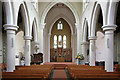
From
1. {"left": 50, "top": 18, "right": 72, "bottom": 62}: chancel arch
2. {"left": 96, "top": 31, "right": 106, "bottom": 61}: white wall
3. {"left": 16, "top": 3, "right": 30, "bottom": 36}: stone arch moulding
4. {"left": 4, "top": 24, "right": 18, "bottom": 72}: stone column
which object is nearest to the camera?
{"left": 4, "top": 24, "right": 18, "bottom": 72}: stone column

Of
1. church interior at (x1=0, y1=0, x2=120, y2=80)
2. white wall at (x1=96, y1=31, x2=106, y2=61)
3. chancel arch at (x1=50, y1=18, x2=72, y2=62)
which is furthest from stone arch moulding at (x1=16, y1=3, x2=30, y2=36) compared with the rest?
chancel arch at (x1=50, y1=18, x2=72, y2=62)

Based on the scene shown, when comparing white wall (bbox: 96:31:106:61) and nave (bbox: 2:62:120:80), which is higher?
white wall (bbox: 96:31:106:61)

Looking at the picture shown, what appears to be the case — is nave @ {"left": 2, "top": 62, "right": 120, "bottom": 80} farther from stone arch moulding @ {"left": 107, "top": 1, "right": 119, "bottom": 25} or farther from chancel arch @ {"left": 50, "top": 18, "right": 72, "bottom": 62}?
chancel arch @ {"left": 50, "top": 18, "right": 72, "bottom": 62}

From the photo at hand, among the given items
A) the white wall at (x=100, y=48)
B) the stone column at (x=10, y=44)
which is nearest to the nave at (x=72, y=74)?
the stone column at (x=10, y=44)

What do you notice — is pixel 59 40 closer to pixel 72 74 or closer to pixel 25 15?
pixel 25 15

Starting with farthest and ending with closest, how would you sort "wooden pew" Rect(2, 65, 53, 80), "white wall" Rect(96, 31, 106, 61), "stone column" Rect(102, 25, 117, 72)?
"white wall" Rect(96, 31, 106, 61) → "stone column" Rect(102, 25, 117, 72) → "wooden pew" Rect(2, 65, 53, 80)

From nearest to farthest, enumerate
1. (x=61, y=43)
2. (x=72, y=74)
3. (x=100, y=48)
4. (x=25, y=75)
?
1. (x=25, y=75)
2. (x=72, y=74)
3. (x=100, y=48)
4. (x=61, y=43)

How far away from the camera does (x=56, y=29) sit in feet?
99.1

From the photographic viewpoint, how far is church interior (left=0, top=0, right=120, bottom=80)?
871cm

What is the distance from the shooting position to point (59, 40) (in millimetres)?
30281

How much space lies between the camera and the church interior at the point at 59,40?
28.6 feet

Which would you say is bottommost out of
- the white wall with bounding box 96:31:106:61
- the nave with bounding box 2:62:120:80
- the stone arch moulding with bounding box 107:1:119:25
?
the nave with bounding box 2:62:120:80

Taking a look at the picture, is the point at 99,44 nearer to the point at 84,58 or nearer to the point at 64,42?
the point at 84,58

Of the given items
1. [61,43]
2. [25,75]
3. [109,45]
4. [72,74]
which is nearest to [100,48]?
[61,43]
